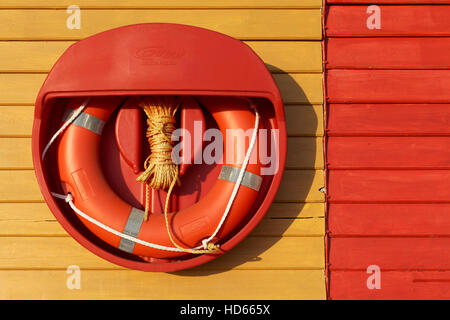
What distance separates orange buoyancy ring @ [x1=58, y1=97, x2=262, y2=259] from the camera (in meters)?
1.14

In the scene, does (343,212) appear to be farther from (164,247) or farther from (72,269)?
(72,269)

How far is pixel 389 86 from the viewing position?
127cm

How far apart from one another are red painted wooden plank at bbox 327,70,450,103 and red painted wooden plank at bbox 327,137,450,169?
0.14m

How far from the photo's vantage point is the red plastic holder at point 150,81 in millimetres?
1072

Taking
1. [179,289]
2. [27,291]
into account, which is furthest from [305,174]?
[27,291]

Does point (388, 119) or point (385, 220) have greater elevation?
point (388, 119)

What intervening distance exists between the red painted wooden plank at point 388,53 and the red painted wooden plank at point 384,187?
37cm

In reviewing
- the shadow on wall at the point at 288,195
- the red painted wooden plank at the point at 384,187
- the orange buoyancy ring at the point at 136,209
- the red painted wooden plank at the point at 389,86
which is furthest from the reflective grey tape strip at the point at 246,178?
the red painted wooden plank at the point at 389,86

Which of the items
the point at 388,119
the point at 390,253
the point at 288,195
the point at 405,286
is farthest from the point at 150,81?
the point at 405,286

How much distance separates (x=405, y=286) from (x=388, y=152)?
46cm

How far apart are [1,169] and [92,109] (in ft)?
1.31

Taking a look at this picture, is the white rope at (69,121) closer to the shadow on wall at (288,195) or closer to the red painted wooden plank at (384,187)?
the shadow on wall at (288,195)

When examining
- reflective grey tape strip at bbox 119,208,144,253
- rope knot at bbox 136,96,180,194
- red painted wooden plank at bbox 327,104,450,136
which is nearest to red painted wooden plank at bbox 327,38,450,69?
red painted wooden plank at bbox 327,104,450,136

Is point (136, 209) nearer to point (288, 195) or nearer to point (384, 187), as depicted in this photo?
point (288, 195)
